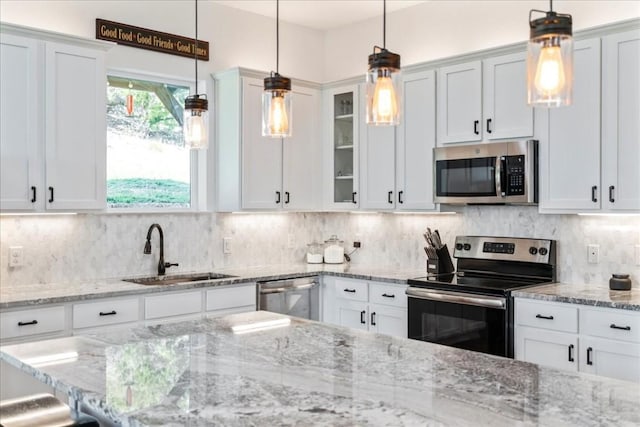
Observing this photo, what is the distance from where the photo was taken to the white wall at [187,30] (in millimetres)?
3994

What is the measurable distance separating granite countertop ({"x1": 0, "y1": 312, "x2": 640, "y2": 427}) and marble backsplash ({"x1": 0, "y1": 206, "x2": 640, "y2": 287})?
6.30ft

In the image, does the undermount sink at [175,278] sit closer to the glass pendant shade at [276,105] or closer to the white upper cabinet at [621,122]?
the glass pendant shade at [276,105]

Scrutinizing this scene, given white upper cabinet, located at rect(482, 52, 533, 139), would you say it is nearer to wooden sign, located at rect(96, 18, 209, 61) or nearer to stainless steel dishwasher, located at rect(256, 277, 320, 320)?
stainless steel dishwasher, located at rect(256, 277, 320, 320)

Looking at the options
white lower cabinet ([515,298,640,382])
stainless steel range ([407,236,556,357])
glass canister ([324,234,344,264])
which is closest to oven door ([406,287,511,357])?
stainless steel range ([407,236,556,357])

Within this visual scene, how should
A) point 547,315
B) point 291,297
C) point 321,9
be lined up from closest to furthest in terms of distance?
point 547,315 < point 291,297 < point 321,9

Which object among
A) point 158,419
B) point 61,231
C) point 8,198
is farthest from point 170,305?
point 158,419

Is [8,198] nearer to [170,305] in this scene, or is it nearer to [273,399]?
[170,305]

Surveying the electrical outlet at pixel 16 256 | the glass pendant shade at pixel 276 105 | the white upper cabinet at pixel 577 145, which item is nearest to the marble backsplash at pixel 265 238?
the electrical outlet at pixel 16 256

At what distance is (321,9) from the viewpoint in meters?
5.11

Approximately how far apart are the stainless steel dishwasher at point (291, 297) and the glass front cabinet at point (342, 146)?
0.76 m

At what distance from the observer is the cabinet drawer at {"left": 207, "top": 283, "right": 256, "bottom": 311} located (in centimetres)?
414

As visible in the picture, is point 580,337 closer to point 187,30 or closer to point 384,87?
point 384,87

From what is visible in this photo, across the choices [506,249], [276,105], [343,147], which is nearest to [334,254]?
[343,147]

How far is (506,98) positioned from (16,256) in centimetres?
324
